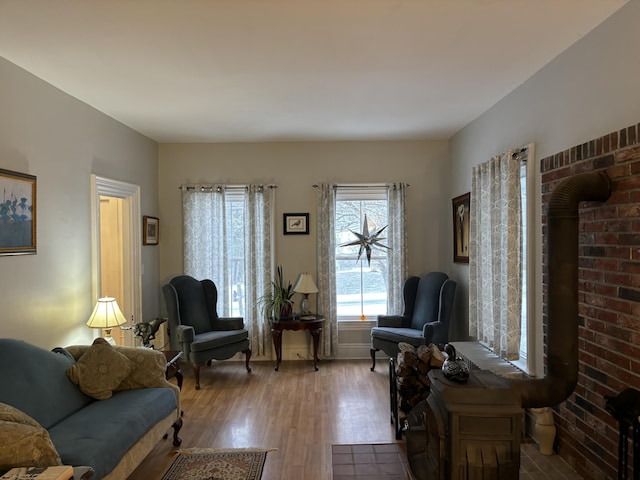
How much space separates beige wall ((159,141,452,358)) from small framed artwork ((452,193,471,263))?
0.43 m

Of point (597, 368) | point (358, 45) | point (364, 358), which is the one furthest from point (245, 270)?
point (597, 368)

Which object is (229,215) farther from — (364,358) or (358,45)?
(358,45)

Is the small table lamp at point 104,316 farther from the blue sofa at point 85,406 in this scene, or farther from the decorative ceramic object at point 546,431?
the decorative ceramic object at point 546,431

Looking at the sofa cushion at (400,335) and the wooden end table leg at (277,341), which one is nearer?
the sofa cushion at (400,335)

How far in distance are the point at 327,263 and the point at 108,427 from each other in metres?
3.07

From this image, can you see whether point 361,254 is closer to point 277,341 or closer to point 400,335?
point 400,335

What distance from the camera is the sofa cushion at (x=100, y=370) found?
2617 mm

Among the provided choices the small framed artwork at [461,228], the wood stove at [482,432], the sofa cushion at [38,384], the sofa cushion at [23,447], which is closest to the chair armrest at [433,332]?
the small framed artwork at [461,228]

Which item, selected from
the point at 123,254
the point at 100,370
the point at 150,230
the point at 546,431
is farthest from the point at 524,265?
the point at 150,230

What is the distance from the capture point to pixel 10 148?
265 centimetres

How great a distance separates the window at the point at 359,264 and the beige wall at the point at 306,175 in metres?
0.28

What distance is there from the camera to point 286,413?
11.6ft

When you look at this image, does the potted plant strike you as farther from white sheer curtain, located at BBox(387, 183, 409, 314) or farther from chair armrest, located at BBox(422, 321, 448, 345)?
chair armrest, located at BBox(422, 321, 448, 345)

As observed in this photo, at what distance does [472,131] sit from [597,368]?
8.81 ft
